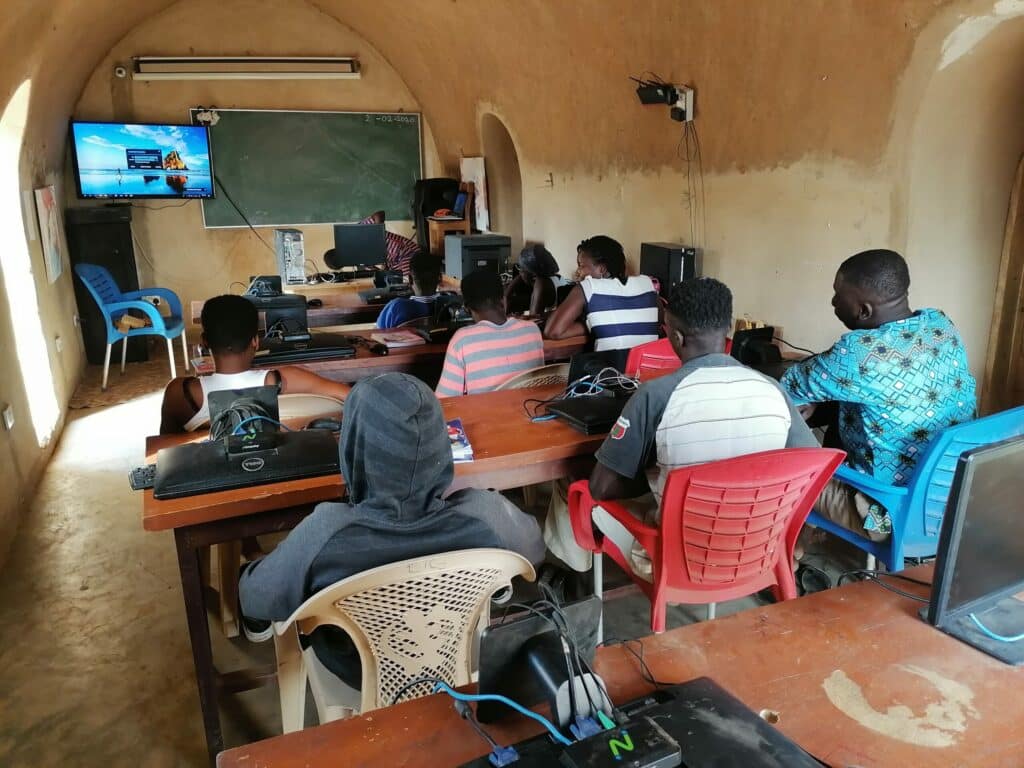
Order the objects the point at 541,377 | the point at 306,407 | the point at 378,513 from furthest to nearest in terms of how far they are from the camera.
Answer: the point at 541,377 → the point at 306,407 → the point at 378,513

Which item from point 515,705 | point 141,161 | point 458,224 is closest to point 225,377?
point 515,705

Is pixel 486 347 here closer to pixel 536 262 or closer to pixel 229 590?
pixel 229 590

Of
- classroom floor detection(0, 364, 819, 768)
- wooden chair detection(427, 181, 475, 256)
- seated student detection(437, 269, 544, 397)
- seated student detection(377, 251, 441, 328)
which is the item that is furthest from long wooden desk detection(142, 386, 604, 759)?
wooden chair detection(427, 181, 475, 256)

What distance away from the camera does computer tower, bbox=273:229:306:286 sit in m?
4.96

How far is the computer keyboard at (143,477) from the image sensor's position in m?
1.78

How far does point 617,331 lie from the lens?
11.7 ft

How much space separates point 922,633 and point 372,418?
0.99 meters

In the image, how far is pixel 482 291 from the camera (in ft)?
9.52

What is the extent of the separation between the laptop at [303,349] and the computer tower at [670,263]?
170cm

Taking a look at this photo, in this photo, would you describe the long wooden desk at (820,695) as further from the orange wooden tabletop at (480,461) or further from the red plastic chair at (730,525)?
the orange wooden tabletop at (480,461)

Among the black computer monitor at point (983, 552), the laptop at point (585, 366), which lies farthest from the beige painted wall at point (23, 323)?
the black computer monitor at point (983, 552)

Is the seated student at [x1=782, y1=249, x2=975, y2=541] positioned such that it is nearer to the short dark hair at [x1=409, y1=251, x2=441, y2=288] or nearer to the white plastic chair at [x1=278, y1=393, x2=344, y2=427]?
the white plastic chair at [x1=278, y1=393, x2=344, y2=427]

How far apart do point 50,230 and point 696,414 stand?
5084mm

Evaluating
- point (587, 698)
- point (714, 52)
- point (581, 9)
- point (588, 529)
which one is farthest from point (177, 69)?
point (587, 698)
